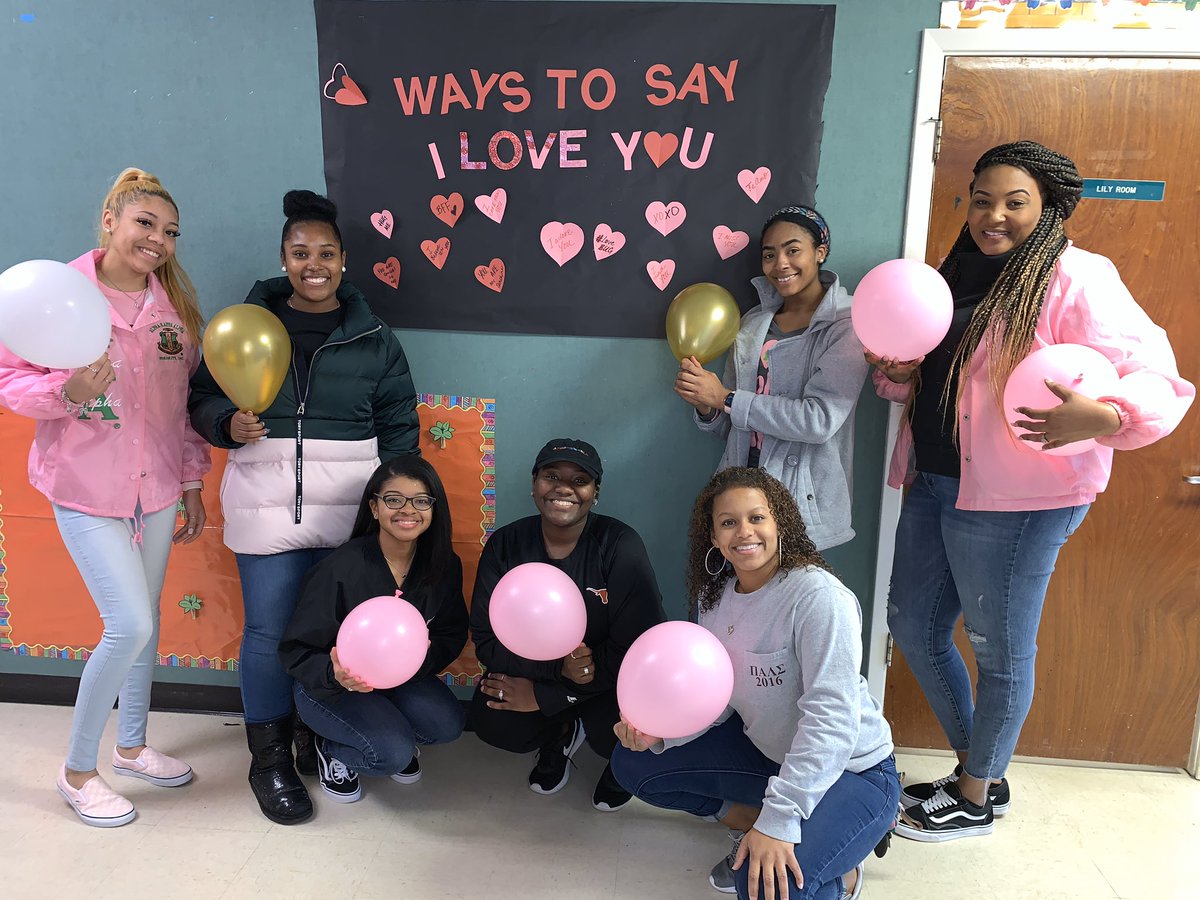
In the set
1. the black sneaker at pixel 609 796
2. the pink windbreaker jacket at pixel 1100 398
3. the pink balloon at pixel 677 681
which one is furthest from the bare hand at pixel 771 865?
the pink windbreaker jacket at pixel 1100 398

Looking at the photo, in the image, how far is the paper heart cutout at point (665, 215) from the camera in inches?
87.4

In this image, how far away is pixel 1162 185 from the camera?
2094mm

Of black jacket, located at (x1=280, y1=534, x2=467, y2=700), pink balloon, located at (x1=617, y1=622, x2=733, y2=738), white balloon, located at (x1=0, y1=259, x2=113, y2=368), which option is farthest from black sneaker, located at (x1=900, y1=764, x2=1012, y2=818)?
white balloon, located at (x1=0, y1=259, x2=113, y2=368)

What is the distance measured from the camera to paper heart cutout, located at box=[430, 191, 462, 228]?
7.46ft

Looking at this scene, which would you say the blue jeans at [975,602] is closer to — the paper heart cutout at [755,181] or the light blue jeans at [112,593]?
the paper heart cutout at [755,181]

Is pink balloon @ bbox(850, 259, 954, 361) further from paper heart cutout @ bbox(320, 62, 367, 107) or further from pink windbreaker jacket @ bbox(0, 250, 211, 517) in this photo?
pink windbreaker jacket @ bbox(0, 250, 211, 517)

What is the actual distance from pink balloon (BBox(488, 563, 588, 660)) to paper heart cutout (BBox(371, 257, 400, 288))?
99 cm

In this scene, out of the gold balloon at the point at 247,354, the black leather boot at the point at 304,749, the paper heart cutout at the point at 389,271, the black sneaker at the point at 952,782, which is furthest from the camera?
the paper heart cutout at the point at 389,271

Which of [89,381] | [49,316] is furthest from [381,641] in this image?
[49,316]

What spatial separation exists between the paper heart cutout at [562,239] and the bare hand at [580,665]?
1077 mm

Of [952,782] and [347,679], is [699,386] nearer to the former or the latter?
[347,679]

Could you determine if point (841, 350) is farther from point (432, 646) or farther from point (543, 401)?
point (432, 646)

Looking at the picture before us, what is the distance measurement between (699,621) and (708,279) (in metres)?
0.96

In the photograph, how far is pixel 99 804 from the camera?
6.57ft
